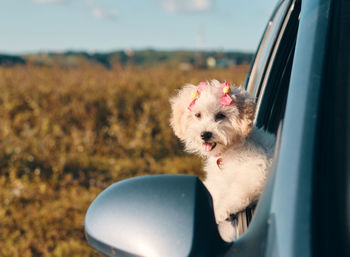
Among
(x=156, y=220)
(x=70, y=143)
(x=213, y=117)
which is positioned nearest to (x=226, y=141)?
(x=213, y=117)

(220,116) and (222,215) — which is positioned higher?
(220,116)

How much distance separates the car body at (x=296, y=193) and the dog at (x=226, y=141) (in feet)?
1.48

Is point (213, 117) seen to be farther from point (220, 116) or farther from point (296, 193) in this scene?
point (296, 193)

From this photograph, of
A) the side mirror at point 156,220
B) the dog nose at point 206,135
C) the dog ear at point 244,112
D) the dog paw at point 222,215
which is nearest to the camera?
the side mirror at point 156,220

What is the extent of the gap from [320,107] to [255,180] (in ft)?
2.65

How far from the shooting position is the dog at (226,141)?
1756 mm

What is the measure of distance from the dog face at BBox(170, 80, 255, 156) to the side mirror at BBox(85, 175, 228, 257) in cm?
91

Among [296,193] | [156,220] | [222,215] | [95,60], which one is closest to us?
[296,193]

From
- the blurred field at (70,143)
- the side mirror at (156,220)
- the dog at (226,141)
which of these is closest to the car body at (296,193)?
the side mirror at (156,220)

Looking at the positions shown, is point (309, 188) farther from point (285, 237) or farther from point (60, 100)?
point (60, 100)

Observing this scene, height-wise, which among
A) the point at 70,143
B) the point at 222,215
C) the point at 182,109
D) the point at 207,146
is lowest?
the point at 70,143

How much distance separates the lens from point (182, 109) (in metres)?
2.61

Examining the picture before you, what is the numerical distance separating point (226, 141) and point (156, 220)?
1.05m

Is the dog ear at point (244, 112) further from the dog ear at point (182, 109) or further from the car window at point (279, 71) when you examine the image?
the dog ear at point (182, 109)
